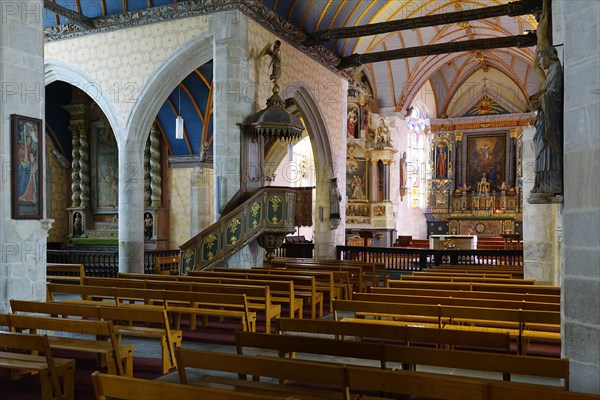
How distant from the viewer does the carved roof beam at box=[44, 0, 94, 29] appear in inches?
536

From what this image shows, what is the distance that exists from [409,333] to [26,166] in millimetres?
5122

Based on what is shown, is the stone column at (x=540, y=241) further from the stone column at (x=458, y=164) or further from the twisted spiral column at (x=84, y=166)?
the stone column at (x=458, y=164)

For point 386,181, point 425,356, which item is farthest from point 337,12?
point 425,356

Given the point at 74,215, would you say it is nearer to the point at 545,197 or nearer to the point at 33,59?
the point at 33,59

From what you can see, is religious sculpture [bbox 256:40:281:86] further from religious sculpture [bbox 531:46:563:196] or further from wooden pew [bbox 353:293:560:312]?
religious sculpture [bbox 531:46:563:196]

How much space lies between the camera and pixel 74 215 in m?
20.0

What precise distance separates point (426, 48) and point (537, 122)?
12915mm

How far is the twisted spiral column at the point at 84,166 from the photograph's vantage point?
1988 centimetres

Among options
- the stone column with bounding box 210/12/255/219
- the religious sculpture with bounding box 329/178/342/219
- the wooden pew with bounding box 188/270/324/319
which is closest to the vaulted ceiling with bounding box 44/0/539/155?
the stone column with bounding box 210/12/255/219

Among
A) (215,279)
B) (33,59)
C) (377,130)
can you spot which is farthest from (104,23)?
(377,130)

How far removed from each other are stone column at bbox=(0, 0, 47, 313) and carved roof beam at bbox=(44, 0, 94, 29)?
6701 millimetres

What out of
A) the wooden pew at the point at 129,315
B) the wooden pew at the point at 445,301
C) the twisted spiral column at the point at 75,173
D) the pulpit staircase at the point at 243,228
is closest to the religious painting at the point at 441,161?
the twisted spiral column at the point at 75,173

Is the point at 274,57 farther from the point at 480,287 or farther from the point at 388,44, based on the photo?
the point at 388,44

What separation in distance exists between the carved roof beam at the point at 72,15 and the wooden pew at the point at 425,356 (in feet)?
38.8
